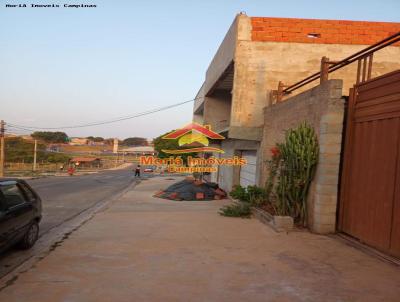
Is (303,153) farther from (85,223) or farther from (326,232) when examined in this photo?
(85,223)

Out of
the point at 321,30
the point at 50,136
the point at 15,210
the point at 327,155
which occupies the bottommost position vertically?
the point at 15,210

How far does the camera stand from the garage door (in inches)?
552

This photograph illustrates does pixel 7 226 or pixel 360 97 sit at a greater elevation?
pixel 360 97

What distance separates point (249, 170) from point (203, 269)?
9712mm

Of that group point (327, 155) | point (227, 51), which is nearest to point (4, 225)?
point (327, 155)

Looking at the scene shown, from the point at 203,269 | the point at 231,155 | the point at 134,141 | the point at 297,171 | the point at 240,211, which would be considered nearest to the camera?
the point at 203,269

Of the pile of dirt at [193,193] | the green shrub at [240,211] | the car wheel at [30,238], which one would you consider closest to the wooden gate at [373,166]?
the green shrub at [240,211]

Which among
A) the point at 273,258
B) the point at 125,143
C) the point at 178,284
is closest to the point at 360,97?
the point at 273,258

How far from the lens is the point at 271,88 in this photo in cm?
1422

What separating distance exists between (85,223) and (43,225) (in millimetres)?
1210

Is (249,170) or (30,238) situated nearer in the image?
(30,238)

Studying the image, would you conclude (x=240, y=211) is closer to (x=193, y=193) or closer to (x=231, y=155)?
(x=193, y=193)

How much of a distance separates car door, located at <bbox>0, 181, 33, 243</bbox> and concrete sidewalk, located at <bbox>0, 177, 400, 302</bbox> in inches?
26.6

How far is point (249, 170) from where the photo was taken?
14.8 meters
